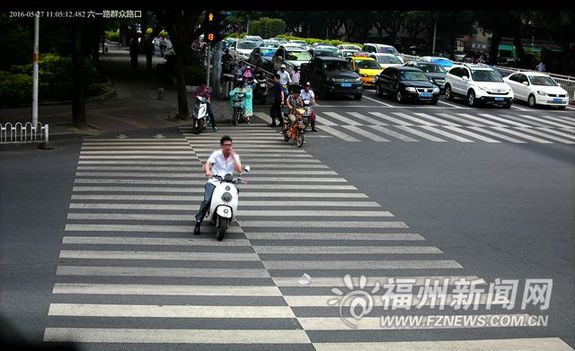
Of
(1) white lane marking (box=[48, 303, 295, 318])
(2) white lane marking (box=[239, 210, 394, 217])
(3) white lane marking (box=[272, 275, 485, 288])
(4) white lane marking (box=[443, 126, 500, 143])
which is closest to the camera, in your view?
(1) white lane marking (box=[48, 303, 295, 318])

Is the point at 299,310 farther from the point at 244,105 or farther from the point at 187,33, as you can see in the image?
the point at 187,33

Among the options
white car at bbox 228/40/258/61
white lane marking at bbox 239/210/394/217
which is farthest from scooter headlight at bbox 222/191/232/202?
white car at bbox 228/40/258/61

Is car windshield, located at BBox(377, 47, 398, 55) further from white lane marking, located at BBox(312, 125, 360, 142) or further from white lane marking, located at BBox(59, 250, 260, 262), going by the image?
white lane marking, located at BBox(59, 250, 260, 262)

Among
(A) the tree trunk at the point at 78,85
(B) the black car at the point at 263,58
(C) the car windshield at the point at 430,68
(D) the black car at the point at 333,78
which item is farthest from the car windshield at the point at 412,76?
(A) the tree trunk at the point at 78,85

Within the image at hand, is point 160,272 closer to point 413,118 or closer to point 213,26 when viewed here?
point 213,26

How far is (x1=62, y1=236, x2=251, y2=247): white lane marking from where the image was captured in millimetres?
11609

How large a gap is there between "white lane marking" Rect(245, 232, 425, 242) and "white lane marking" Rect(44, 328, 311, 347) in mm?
4254

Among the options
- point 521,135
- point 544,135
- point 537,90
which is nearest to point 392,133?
point 521,135

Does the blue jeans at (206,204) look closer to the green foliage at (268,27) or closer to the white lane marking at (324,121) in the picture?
the white lane marking at (324,121)

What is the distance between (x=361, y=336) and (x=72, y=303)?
10.4 ft

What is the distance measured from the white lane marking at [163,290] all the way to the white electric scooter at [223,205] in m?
2.47

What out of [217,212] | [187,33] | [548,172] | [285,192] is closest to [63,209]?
[217,212]

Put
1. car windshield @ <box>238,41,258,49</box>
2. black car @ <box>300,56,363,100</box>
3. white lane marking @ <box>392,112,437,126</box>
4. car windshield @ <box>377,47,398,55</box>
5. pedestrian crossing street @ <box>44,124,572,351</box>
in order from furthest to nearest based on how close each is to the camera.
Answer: car windshield @ <box>377,47,398,55</box>
car windshield @ <box>238,41,258,49</box>
black car @ <box>300,56,363,100</box>
white lane marking @ <box>392,112,437,126</box>
pedestrian crossing street @ <box>44,124,572,351</box>

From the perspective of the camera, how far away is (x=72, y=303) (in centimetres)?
877
